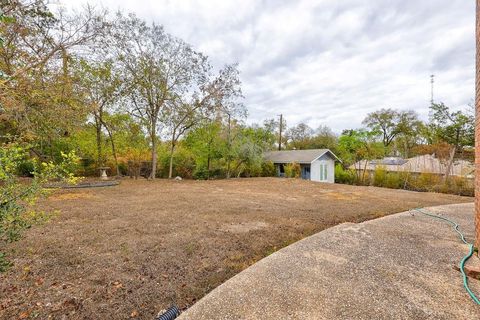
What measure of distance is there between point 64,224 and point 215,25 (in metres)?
7.41

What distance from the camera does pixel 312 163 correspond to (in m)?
16.4

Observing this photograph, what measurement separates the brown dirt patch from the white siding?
1131 centimetres

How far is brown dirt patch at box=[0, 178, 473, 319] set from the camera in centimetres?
193

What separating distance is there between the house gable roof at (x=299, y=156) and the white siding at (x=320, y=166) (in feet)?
1.33

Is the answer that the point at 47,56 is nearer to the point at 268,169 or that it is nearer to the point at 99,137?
the point at 99,137

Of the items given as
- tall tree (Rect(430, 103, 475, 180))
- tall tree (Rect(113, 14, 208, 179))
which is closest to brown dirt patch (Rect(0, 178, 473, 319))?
tall tree (Rect(113, 14, 208, 179))

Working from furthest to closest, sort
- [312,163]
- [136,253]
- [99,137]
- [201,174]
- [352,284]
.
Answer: [312,163] → [201,174] → [99,137] → [136,253] → [352,284]

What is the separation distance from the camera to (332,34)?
7426mm

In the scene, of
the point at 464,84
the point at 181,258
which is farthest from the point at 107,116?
the point at 464,84

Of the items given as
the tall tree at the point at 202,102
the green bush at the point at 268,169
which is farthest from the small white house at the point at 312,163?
the tall tree at the point at 202,102

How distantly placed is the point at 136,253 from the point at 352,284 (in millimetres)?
2570

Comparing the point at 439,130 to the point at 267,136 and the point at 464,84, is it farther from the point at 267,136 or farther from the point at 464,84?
the point at 267,136

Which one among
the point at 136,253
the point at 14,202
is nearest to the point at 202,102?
the point at 136,253

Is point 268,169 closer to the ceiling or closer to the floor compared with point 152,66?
closer to the floor
